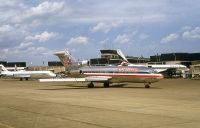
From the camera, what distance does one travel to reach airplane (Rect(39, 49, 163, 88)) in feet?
190

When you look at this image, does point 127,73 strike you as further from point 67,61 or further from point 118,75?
point 67,61

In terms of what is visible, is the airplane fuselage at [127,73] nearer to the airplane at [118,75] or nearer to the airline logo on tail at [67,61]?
the airplane at [118,75]

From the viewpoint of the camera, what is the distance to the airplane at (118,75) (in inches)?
2285

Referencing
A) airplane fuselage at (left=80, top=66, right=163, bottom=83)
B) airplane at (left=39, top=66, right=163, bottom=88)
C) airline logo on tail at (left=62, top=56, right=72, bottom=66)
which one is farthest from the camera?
airline logo on tail at (left=62, top=56, right=72, bottom=66)

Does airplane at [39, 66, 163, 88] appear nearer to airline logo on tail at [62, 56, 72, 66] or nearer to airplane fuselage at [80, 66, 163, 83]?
airplane fuselage at [80, 66, 163, 83]

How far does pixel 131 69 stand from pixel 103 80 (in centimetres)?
492

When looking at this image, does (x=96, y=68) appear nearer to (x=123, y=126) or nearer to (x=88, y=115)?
(x=88, y=115)

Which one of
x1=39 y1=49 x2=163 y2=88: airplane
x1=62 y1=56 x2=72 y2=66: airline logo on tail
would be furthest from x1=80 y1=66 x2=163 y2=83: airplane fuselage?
x1=62 y1=56 x2=72 y2=66: airline logo on tail

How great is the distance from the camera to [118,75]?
61.5 m

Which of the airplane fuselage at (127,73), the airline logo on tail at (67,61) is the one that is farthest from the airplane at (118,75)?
the airline logo on tail at (67,61)

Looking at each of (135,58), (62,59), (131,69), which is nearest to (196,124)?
(131,69)

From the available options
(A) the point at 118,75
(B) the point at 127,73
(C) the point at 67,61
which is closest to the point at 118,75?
(A) the point at 118,75

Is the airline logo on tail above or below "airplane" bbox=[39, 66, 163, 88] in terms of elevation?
above

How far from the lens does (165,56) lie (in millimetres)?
182000
